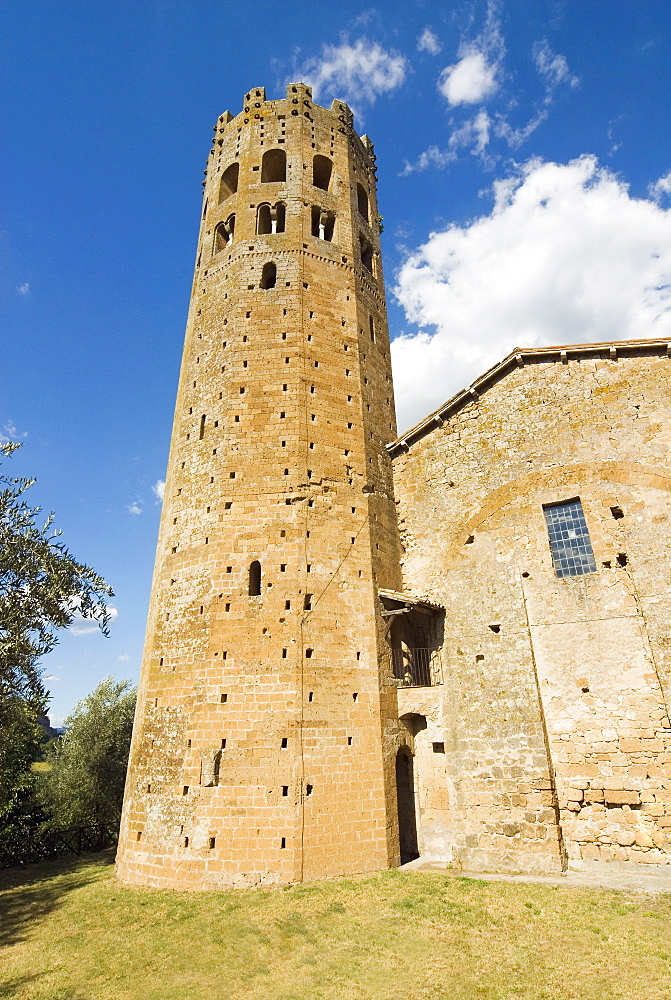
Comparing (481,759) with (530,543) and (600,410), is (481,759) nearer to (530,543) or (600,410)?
(530,543)

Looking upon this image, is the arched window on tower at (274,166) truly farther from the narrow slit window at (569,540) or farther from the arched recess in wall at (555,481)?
the narrow slit window at (569,540)

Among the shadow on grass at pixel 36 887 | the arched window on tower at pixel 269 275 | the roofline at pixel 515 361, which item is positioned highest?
the arched window on tower at pixel 269 275

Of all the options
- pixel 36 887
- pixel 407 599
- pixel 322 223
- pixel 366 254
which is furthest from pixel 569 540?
pixel 36 887

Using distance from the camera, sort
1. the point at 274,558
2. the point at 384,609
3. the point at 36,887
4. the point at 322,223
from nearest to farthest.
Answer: the point at 36,887
the point at 274,558
the point at 384,609
the point at 322,223

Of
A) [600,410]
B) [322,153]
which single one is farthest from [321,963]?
[322,153]

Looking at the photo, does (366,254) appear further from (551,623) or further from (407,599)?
(551,623)

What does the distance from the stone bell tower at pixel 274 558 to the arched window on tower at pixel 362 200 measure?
112cm

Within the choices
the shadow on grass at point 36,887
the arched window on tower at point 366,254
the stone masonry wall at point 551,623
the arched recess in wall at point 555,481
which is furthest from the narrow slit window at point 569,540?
the shadow on grass at point 36,887

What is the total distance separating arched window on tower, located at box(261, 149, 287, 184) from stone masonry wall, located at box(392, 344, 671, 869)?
11.5 metres

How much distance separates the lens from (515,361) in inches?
619

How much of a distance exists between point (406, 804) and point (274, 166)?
69.9ft

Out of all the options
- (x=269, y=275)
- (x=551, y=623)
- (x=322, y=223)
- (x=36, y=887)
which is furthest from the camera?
(x=322, y=223)

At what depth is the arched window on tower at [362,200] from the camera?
813 inches

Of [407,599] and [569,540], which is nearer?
[569,540]
